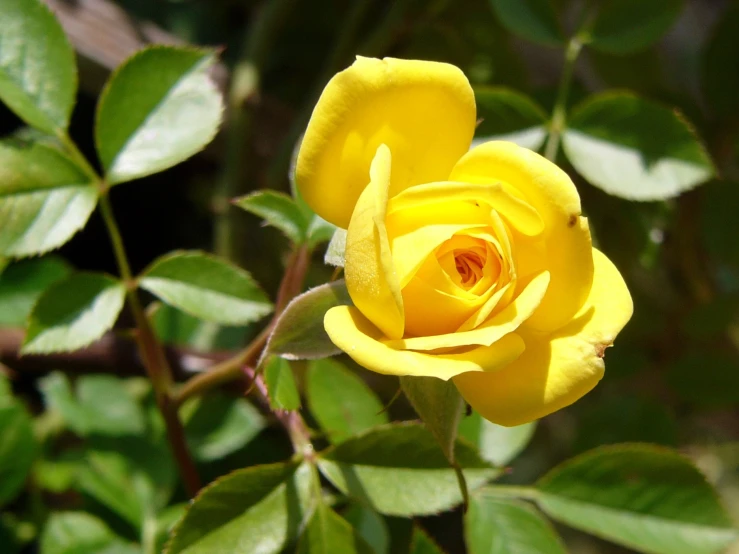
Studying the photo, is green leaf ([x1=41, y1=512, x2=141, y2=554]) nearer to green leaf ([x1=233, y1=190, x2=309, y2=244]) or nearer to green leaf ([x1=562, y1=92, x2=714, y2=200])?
green leaf ([x1=233, y1=190, x2=309, y2=244])

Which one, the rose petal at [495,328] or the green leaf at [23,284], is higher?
the rose petal at [495,328]

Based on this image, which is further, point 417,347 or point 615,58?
point 615,58

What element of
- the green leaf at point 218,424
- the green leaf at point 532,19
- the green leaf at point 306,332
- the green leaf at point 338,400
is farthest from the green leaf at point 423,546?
the green leaf at point 532,19

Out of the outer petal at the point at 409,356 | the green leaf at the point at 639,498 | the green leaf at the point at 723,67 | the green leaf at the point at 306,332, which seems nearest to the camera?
the outer petal at the point at 409,356

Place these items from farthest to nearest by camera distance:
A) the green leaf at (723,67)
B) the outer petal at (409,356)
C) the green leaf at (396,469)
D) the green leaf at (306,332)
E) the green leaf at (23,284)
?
1. the green leaf at (723,67)
2. the green leaf at (23,284)
3. the green leaf at (396,469)
4. the green leaf at (306,332)
5. the outer petal at (409,356)

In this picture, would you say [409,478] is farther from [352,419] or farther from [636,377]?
[636,377]

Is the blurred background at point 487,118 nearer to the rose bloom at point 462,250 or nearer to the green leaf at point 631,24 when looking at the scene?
the green leaf at point 631,24

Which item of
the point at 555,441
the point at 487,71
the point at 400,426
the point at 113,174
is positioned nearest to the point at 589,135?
the point at 487,71

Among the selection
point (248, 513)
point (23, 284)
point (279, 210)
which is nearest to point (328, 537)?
point (248, 513)
